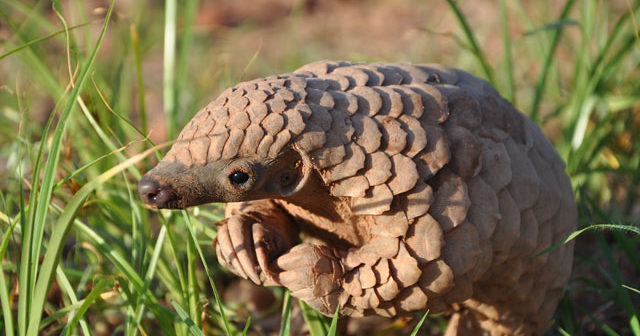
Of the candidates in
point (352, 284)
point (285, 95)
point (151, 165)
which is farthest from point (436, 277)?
point (151, 165)

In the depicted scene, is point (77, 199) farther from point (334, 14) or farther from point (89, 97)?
point (334, 14)

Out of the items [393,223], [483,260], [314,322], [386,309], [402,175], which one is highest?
[402,175]

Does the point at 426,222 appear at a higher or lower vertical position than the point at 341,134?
lower

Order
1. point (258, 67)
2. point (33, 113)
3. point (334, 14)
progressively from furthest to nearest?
point (334, 14), point (258, 67), point (33, 113)

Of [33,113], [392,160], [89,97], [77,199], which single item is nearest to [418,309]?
[392,160]

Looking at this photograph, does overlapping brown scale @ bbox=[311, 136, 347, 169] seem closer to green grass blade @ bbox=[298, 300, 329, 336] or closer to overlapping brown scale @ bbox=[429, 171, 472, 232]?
overlapping brown scale @ bbox=[429, 171, 472, 232]

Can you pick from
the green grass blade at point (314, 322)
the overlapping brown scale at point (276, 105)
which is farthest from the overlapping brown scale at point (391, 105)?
the green grass blade at point (314, 322)

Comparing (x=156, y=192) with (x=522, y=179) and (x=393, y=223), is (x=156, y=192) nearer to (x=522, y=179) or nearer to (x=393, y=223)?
(x=393, y=223)

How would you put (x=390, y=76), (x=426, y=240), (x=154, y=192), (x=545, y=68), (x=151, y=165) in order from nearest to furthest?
(x=154, y=192) → (x=426, y=240) → (x=390, y=76) → (x=151, y=165) → (x=545, y=68)
